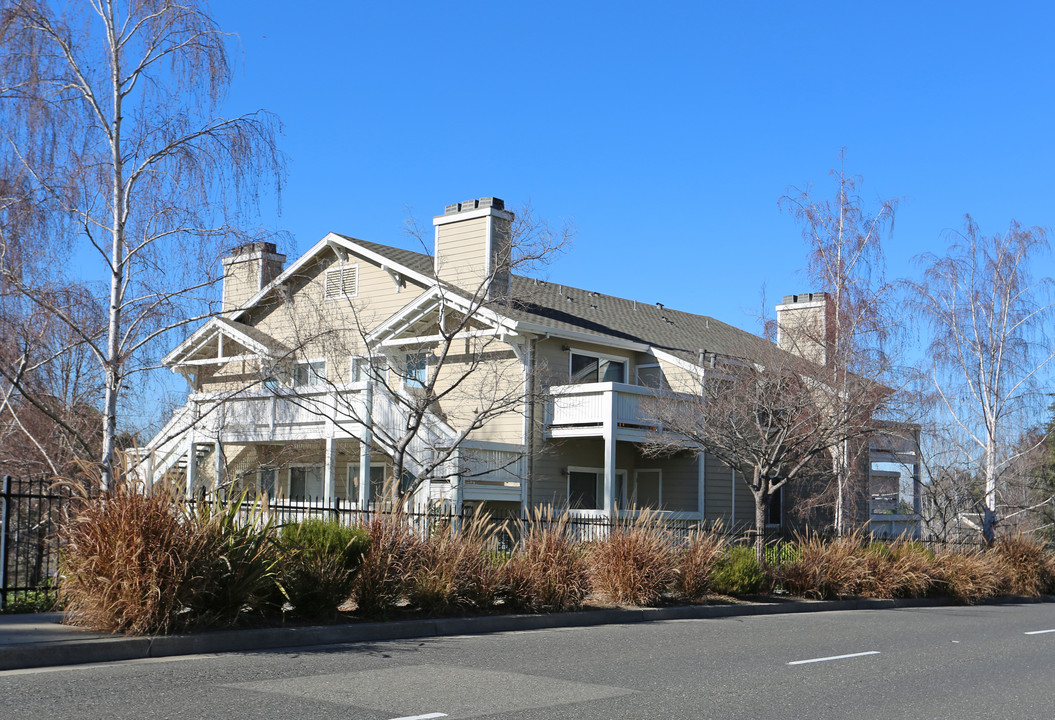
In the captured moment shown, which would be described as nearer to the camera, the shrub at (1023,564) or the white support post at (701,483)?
the shrub at (1023,564)

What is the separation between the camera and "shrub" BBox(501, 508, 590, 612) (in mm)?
14164

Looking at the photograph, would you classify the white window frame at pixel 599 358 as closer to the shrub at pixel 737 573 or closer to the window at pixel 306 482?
the window at pixel 306 482

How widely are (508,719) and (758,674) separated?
330cm

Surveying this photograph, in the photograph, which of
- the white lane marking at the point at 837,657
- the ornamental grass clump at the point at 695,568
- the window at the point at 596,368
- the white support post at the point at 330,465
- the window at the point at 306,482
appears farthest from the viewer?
the window at the point at 306,482

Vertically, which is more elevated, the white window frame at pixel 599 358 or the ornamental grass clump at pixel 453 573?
the white window frame at pixel 599 358

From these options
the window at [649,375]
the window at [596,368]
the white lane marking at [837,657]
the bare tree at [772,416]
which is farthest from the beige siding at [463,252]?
the white lane marking at [837,657]

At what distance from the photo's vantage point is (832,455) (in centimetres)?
2816

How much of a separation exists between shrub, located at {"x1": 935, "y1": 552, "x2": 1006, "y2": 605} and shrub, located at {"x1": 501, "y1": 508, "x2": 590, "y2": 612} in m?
9.32

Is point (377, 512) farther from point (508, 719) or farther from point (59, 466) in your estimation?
point (59, 466)

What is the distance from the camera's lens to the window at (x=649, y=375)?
93.0 feet

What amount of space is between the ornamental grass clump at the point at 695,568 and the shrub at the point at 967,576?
6655 mm

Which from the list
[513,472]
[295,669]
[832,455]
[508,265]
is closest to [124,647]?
[295,669]

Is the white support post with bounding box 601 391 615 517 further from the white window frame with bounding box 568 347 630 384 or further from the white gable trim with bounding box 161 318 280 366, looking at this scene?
the white gable trim with bounding box 161 318 280 366

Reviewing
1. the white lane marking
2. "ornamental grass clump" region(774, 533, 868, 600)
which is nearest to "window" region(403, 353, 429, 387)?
"ornamental grass clump" region(774, 533, 868, 600)
